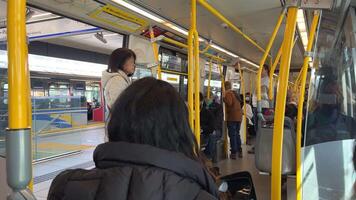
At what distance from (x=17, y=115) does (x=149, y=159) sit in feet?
1.13

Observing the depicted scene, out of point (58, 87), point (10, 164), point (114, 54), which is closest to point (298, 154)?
point (114, 54)

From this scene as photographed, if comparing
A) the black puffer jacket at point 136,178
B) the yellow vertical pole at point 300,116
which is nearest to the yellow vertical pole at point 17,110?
the black puffer jacket at point 136,178

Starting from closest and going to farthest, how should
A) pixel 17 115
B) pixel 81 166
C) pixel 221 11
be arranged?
pixel 17 115 → pixel 221 11 → pixel 81 166

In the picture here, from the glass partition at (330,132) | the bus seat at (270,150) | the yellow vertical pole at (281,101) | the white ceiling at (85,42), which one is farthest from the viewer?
the white ceiling at (85,42)

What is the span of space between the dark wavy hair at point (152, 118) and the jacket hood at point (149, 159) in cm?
6

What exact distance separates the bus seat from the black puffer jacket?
7.19 ft

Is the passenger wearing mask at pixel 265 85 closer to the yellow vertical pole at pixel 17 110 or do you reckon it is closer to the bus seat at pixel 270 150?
the bus seat at pixel 270 150

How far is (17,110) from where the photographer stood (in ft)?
2.57

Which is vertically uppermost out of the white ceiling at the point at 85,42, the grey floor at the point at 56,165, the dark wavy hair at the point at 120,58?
the white ceiling at the point at 85,42

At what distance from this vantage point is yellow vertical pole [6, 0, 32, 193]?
739 millimetres

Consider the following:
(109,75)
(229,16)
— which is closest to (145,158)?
(109,75)

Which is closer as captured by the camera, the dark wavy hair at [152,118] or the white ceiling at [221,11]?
the dark wavy hair at [152,118]

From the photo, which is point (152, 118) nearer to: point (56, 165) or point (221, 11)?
point (221, 11)

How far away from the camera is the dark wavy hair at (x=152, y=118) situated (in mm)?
977
